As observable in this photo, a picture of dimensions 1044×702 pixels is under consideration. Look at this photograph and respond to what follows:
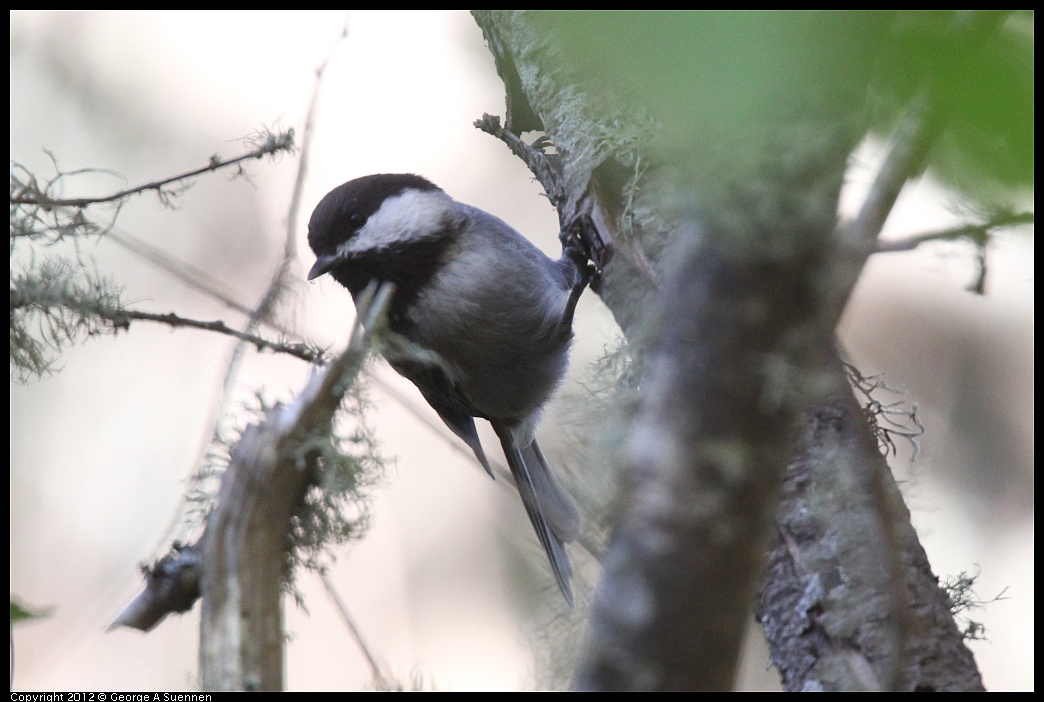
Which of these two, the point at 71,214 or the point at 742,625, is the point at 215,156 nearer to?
the point at 71,214

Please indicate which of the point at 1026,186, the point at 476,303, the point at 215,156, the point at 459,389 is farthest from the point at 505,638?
the point at 1026,186

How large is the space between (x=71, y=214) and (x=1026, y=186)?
1.55 m

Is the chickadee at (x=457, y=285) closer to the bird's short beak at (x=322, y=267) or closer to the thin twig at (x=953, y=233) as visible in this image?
the bird's short beak at (x=322, y=267)

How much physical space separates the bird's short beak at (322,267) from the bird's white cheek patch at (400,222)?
0.14 feet

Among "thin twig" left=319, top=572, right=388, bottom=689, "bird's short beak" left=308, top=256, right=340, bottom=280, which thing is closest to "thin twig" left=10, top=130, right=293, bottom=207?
"bird's short beak" left=308, top=256, right=340, bottom=280

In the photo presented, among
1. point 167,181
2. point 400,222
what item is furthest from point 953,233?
point 400,222

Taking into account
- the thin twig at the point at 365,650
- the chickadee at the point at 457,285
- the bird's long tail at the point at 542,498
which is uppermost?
the chickadee at the point at 457,285

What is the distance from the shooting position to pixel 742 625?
2.05ft

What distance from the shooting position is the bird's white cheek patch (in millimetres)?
2023

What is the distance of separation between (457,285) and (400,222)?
218 millimetres

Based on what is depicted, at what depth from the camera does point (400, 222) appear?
2.05 m

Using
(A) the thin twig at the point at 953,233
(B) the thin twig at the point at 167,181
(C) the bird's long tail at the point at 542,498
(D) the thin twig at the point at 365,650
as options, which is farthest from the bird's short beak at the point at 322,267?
(A) the thin twig at the point at 953,233

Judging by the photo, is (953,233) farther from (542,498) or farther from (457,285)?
(542,498)

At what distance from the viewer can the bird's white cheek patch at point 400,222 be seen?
79.7 inches
